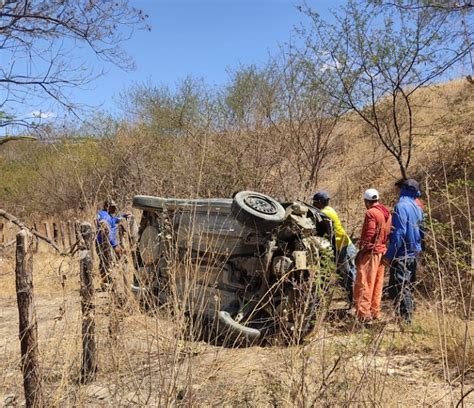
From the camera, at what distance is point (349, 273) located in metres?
6.44

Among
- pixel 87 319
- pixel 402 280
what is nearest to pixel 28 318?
pixel 87 319

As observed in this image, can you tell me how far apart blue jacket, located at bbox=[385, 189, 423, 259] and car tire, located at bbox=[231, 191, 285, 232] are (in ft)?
4.63

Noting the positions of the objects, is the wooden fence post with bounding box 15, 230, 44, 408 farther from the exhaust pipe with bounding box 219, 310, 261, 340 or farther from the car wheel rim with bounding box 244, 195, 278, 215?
the car wheel rim with bounding box 244, 195, 278, 215

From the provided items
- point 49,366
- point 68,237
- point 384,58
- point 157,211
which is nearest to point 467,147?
point 384,58

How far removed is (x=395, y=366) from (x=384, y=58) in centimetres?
577

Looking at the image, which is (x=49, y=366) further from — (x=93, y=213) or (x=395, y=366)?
(x=395, y=366)

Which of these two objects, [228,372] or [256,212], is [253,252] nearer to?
[256,212]

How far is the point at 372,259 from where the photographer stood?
18.2ft

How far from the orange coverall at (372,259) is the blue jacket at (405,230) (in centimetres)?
13

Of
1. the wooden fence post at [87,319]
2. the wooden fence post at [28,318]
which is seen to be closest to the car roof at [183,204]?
the wooden fence post at [87,319]

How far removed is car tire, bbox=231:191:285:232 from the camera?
4551 mm

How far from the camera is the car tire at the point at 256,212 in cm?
455

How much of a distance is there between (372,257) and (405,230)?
47cm

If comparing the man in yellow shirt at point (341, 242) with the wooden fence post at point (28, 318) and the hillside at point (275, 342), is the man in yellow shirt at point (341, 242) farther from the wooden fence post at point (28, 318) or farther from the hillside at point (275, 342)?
the wooden fence post at point (28, 318)
